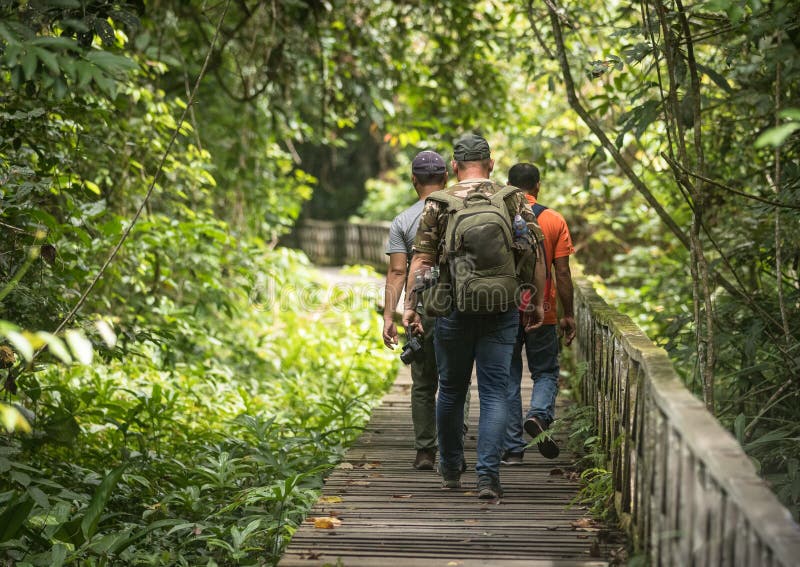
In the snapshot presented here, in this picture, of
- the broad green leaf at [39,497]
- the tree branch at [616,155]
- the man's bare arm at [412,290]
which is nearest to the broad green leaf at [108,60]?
the man's bare arm at [412,290]

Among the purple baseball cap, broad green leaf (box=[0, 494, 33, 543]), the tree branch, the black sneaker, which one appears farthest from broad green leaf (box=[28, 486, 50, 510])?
the tree branch

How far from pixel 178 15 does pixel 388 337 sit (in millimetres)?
5945

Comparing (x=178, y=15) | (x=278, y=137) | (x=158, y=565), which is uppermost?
(x=178, y=15)

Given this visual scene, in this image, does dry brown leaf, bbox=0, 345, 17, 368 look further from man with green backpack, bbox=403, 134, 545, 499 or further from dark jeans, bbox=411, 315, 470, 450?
dark jeans, bbox=411, 315, 470, 450

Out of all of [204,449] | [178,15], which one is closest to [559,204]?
[178,15]

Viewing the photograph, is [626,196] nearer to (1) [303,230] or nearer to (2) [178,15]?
(2) [178,15]

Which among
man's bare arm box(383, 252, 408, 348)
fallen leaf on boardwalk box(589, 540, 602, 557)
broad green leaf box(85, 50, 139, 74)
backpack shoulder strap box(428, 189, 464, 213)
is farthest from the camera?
man's bare arm box(383, 252, 408, 348)

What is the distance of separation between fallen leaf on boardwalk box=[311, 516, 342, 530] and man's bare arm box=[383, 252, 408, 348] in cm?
109

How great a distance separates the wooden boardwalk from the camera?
3.73 meters

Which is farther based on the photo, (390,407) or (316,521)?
(390,407)

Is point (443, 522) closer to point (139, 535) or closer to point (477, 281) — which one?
point (477, 281)

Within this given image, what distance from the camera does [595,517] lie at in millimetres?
4211

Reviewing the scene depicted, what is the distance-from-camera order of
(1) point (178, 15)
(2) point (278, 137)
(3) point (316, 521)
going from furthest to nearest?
(2) point (278, 137)
(1) point (178, 15)
(3) point (316, 521)

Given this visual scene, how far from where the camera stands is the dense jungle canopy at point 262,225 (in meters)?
4.73
